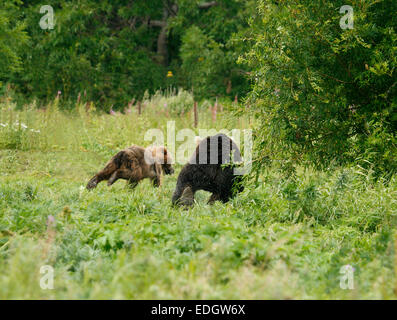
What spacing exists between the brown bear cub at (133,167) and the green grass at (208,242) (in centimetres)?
21

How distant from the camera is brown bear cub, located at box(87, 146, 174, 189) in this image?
8484 millimetres

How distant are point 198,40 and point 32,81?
773 cm

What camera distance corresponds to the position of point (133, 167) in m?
8.56

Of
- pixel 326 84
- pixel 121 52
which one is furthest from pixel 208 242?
pixel 121 52

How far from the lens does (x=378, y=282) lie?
3.78 metres

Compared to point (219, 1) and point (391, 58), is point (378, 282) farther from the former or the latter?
point (219, 1)

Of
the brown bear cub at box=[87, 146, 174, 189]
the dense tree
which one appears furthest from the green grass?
the dense tree

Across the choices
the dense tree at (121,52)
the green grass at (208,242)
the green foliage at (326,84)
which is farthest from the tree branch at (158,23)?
the green foliage at (326,84)

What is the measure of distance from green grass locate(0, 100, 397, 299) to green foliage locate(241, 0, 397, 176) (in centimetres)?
42

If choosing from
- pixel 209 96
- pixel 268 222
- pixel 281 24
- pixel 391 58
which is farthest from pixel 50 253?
pixel 209 96

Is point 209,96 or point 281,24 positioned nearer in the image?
point 281,24

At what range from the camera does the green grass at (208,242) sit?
11.6ft

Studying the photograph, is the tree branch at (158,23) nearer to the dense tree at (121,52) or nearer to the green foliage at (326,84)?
the dense tree at (121,52)

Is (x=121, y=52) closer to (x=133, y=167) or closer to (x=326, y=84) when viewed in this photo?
(x=133, y=167)
